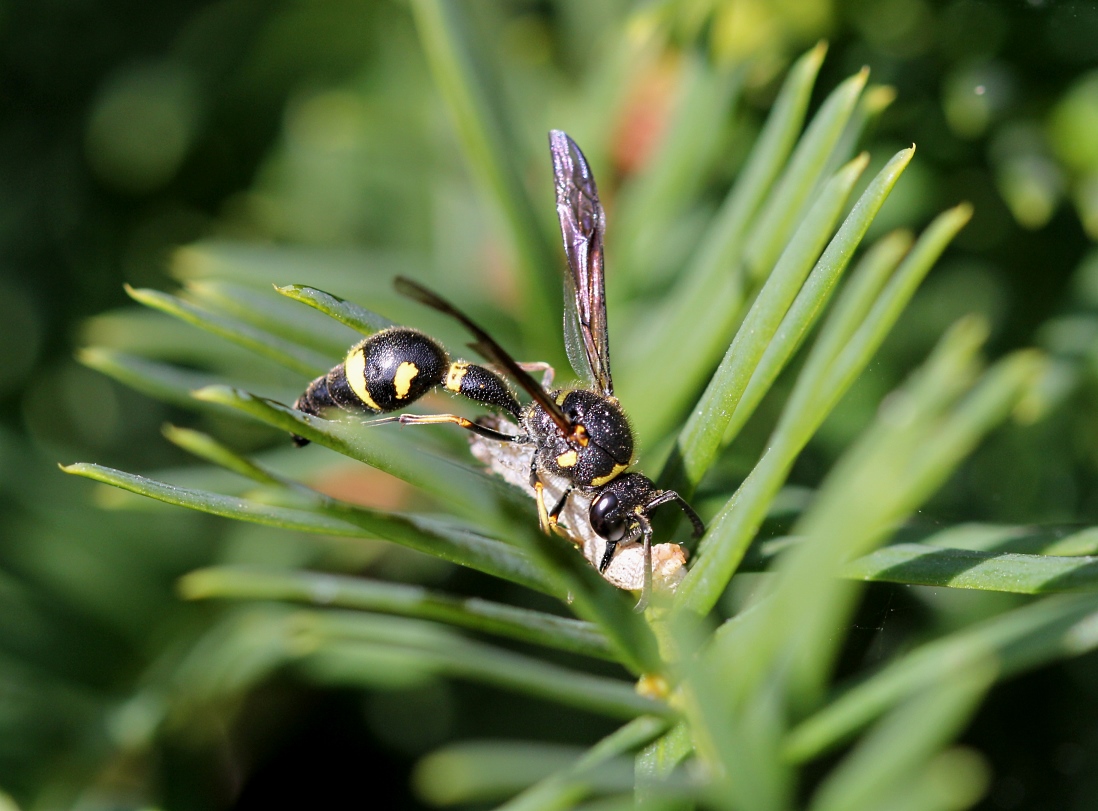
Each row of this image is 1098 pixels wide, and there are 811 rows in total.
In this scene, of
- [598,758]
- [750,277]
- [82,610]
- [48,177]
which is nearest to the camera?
[598,758]

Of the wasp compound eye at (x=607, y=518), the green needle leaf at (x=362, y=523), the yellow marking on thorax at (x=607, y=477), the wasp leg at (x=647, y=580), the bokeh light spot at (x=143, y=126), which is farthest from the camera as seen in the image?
the bokeh light spot at (x=143, y=126)

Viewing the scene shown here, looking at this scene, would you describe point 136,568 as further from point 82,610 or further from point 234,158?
point 234,158

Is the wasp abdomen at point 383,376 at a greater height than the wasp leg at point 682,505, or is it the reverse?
the wasp abdomen at point 383,376

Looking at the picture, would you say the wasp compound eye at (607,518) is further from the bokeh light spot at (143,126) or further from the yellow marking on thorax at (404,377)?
the bokeh light spot at (143,126)

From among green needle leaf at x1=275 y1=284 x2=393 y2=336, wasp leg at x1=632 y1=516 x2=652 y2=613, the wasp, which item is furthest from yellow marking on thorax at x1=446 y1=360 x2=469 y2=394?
wasp leg at x1=632 y1=516 x2=652 y2=613

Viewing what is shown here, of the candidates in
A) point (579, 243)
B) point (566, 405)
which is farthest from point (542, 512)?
point (579, 243)

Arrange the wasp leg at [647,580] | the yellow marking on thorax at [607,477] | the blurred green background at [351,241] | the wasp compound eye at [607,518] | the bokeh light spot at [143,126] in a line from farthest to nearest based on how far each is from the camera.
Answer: the bokeh light spot at [143,126], the blurred green background at [351,241], the yellow marking on thorax at [607,477], the wasp compound eye at [607,518], the wasp leg at [647,580]

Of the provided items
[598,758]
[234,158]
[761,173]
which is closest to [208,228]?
[234,158]

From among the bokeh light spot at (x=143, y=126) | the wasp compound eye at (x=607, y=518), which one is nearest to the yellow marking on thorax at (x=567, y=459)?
the wasp compound eye at (x=607, y=518)
